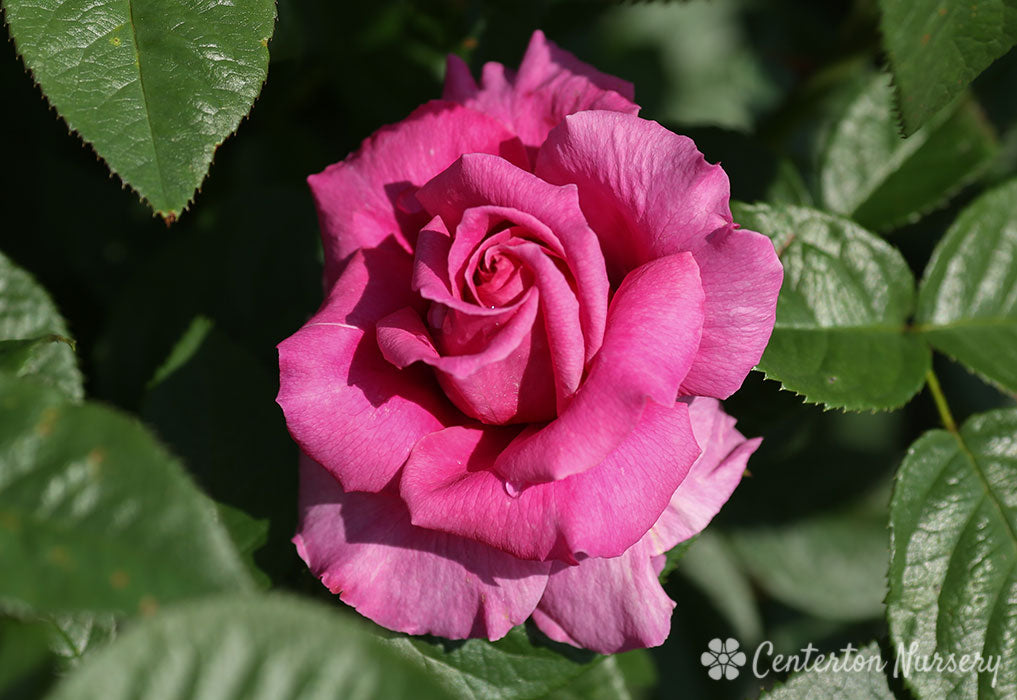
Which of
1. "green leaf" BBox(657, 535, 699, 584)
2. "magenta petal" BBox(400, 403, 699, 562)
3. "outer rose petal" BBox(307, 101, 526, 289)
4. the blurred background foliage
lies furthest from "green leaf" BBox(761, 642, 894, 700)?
"outer rose petal" BBox(307, 101, 526, 289)

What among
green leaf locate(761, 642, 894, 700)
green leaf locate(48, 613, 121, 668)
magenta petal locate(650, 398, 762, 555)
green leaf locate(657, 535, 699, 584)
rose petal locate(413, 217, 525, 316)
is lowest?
green leaf locate(48, 613, 121, 668)

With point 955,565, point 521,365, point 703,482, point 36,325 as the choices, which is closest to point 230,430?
point 36,325

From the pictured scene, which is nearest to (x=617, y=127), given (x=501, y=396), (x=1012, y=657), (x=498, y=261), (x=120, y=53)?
(x=498, y=261)

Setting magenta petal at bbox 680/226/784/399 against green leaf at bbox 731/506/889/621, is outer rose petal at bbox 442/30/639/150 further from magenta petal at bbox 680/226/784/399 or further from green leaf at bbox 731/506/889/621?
green leaf at bbox 731/506/889/621

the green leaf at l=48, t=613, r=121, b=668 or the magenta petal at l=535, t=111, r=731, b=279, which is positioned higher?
the magenta petal at l=535, t=111, r=731, b=279

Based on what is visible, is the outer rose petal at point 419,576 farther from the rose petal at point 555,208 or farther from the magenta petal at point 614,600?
the rose petal at point 555,208

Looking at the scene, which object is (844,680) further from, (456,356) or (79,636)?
(79,636)

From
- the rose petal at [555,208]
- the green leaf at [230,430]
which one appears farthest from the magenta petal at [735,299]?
the green leaf at [230,430]

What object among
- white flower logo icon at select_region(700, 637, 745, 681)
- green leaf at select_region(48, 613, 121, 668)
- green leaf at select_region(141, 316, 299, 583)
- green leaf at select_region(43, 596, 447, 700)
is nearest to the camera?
green leaf at select_region(43, 596, 447, 700)

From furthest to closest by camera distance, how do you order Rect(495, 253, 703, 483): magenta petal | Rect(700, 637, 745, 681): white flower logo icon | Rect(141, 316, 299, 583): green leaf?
Rect(700, 637, 745, 681): white flower logo icon < Rect(141, 316, 299, 583): green leaf < Rect(495, 253, 703, 483): magenta petal
